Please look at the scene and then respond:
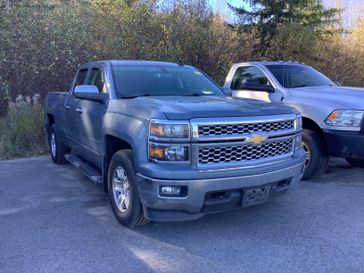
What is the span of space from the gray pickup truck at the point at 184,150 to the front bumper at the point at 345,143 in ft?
4.74

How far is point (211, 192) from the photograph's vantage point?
4.04 metres

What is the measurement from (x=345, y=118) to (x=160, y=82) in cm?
272

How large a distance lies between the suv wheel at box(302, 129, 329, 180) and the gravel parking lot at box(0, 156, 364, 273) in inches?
15.9

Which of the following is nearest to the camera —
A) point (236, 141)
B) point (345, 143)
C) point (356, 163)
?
point (236, 141)

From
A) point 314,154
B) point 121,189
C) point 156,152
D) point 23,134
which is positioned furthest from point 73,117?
point 314,154

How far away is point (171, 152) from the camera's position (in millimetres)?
4000

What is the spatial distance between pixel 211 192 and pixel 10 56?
8744mm

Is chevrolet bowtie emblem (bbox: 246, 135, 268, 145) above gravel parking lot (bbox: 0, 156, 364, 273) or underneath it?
above

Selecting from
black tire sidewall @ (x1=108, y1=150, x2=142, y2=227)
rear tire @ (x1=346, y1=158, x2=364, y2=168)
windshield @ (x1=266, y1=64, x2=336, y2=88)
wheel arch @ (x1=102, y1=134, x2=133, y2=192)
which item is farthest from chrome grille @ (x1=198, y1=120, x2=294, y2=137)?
rear tire @ (x1=346, y1=158, x2=364, y2=168)

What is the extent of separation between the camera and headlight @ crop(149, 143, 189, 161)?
399 cm

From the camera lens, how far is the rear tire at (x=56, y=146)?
7.65 m

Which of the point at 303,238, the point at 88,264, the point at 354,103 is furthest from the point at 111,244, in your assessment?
the point at 354,103

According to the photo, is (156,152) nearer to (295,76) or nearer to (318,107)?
(318,107)

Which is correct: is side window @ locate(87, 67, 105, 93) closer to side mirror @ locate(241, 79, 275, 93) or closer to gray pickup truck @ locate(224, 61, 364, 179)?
gray pickup truck @ locate(224, 61, 364, 179)
